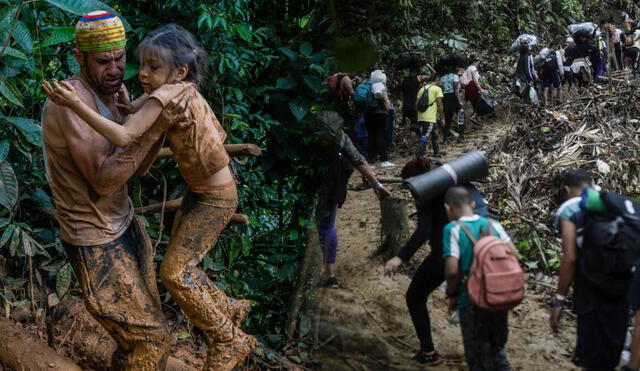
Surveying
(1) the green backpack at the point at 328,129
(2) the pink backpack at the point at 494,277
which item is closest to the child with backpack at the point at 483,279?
(2) the pink backpack at the point at 494,277

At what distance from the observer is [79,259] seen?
391 centimetres

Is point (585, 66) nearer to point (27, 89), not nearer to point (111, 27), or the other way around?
point (111, 27)

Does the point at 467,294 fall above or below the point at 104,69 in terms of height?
below

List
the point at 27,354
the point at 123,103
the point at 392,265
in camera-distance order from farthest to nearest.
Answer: the point at 27,354 < the point at 123,103 < the point at 392,265

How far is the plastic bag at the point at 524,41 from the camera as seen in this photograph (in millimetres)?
3176

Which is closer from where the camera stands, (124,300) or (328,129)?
(328,129)

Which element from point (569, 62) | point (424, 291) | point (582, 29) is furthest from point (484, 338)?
point (582, 29)

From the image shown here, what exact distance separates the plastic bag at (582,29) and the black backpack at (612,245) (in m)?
0.87

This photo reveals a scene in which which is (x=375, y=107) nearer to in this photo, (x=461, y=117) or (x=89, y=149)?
(x=461, y=117)

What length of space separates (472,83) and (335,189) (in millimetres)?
791

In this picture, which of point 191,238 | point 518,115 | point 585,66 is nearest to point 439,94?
point 518,115

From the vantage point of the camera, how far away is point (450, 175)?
2814mm

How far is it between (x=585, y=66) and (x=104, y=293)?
264 cm

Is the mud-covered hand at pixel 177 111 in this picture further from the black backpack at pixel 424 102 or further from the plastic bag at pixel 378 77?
the black backpack at pixel 424 102
